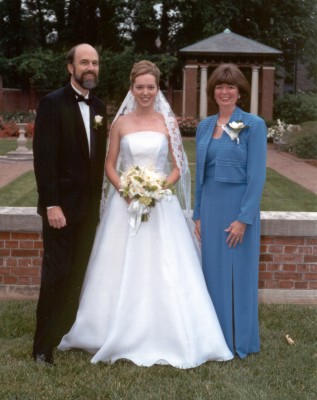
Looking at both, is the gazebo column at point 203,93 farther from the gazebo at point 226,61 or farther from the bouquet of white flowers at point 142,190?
the bouquet of white flowers at point 142,190

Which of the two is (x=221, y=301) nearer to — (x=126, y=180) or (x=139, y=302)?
(x=139, y=302)

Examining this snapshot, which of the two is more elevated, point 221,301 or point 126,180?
point 126,180

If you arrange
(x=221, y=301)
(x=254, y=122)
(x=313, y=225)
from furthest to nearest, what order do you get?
(x=313, y=225) < (x=221, y=301) < (x=254, y=122)

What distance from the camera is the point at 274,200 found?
1058 centimetres

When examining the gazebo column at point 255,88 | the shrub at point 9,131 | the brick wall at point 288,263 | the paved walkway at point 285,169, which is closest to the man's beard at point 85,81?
the brick wall at point 288,263

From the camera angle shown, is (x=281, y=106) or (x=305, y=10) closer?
(x=281, y=106)

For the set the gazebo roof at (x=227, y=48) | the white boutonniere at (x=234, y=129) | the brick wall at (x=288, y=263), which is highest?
the gazebo roof at (x=227, y=48)

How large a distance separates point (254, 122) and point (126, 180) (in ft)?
3.22

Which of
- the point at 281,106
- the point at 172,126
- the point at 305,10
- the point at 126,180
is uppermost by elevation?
the point at 305,10

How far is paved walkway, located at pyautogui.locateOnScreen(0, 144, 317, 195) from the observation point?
42.7 feet

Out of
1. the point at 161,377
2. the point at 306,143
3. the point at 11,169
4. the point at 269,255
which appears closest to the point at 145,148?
the point at 161,377

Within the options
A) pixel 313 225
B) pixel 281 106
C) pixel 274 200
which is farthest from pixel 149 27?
pixel 313 225

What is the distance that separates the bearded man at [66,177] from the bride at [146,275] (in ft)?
0.56

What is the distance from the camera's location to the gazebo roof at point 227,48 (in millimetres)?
26469
